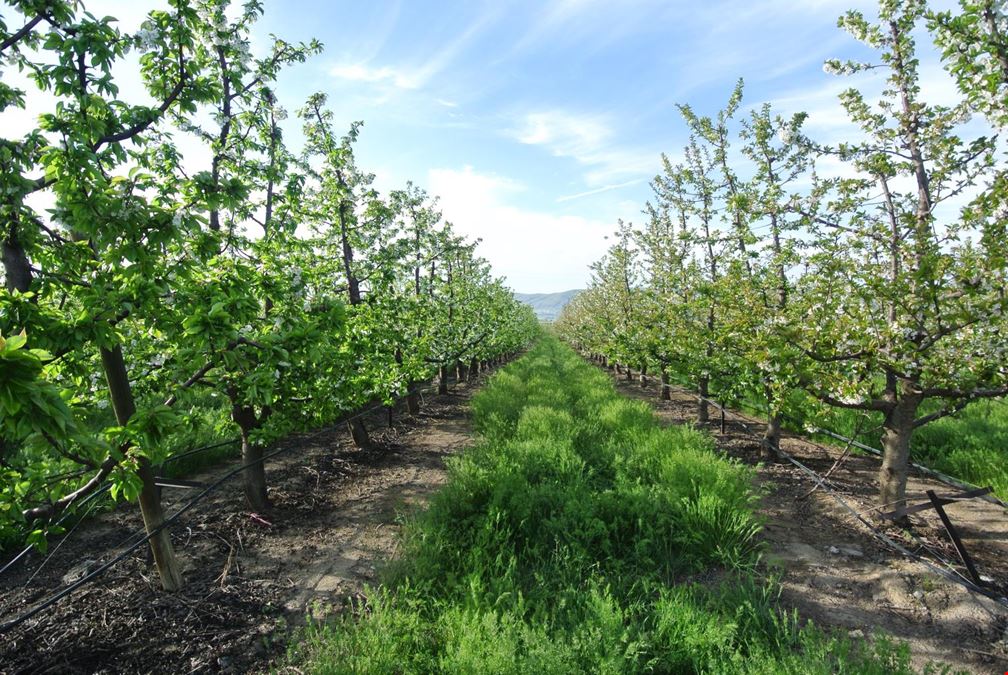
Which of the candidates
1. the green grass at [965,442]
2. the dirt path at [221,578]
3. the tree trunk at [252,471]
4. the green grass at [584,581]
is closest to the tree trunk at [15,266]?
the dirt path at [221,578]

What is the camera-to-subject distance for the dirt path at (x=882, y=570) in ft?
13.3

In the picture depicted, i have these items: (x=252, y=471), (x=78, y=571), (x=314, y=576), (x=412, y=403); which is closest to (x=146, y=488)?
(x=78, y=571)

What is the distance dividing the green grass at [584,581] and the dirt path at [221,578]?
2.41 feet

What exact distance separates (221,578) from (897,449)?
28.6 feet

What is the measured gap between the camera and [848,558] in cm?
535

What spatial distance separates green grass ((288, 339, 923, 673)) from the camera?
3.41 meters

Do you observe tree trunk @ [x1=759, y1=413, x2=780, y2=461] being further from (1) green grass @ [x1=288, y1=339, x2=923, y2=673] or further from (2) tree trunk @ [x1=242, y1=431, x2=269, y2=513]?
(2) tree trunk @ [x1=242, y1=431, x2=269, y2=513]

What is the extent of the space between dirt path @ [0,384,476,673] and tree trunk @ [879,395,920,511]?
6718mm

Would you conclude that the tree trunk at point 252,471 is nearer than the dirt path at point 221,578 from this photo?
No

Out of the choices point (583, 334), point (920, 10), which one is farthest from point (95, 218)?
point (583, 334)

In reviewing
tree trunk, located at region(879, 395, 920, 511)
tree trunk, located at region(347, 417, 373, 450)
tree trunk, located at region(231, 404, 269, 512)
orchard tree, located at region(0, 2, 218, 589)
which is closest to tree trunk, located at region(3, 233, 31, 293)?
orchard tree, located at region(0, 2, 218, 589)

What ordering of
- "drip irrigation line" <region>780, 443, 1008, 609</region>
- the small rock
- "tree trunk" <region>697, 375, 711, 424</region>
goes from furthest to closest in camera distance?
"tree trunk" <region>697, 375, 711, 424</region>
the small rock
"drip irrigation line" <region>780, 443, 1008, 609</region>

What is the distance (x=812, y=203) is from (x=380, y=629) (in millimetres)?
7379

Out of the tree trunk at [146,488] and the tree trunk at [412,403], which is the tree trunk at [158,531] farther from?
the tree trunk at [412,403]
